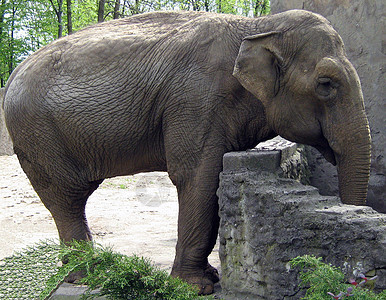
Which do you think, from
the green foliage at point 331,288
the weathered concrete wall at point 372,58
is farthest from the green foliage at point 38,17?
the green foliage at point 331,288

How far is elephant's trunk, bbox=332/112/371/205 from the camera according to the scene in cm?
427

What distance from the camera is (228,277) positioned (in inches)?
175

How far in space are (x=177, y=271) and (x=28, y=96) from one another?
87.7 inches

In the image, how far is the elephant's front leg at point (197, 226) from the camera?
469cm

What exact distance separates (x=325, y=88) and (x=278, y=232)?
1236mm

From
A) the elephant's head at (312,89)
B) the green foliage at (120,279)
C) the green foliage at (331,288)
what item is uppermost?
the elephant's head at (312,89)

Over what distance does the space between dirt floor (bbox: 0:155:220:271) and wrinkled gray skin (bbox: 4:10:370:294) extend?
0.89 meters

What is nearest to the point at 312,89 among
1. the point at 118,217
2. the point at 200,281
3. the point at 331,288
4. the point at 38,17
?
the point at 331,288

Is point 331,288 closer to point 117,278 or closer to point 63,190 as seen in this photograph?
point 117,278

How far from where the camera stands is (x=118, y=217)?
30.8 ft

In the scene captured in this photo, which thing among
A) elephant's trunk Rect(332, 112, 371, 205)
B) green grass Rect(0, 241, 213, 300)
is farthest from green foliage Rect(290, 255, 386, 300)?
elephant's trunk Rect(332, 112, 371, 205)

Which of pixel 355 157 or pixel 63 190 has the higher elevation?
pixel 355 157

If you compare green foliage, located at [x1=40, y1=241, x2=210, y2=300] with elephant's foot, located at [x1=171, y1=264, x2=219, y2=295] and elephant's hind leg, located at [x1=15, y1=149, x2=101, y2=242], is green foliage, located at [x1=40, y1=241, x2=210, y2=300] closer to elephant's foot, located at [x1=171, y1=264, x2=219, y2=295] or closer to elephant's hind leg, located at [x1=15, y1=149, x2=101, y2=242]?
elephant's foot, located at [x1=171, y1=264, x2=219, y2=295]

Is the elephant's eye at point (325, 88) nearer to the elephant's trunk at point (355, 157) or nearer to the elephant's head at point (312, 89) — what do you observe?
the elephant's head at point (312, 89)
